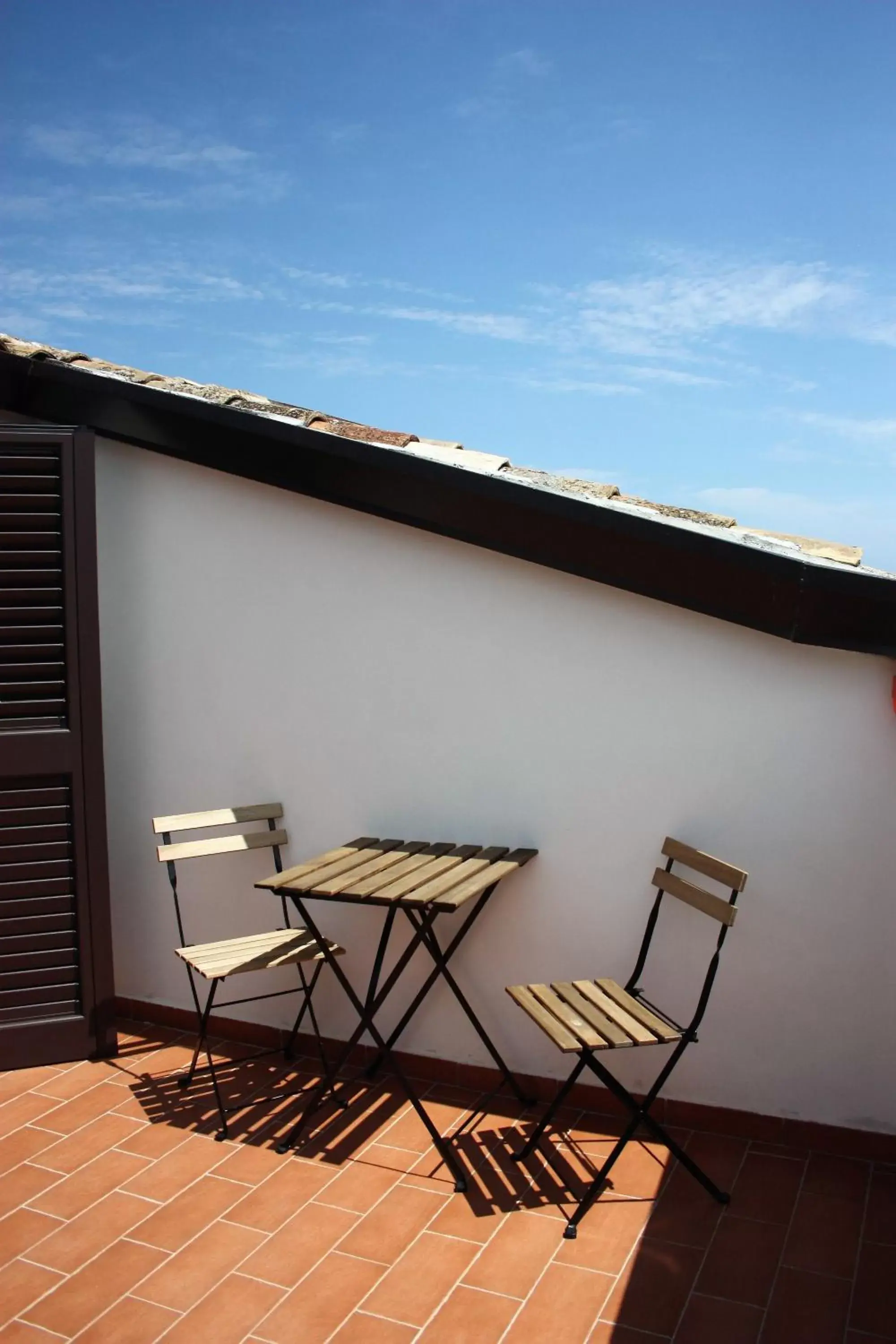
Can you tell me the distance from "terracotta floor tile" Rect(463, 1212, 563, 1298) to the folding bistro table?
0.29 meters

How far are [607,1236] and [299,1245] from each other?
90 cm

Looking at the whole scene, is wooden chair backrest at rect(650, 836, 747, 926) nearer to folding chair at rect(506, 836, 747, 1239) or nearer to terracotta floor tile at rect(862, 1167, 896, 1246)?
folding chair at rect(506, 836, 747, 1239)

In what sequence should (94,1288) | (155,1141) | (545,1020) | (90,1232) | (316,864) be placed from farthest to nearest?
(316,864) < (155,1141) < (545,1020) < (90,1232) < (94,1288)

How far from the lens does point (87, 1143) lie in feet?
13.0

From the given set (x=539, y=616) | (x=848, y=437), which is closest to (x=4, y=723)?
(x=539, y=616)

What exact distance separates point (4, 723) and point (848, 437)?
20.6 metres

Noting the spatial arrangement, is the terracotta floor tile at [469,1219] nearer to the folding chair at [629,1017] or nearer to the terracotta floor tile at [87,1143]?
the folding chair at [629,1017]

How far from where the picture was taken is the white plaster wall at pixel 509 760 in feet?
12.4

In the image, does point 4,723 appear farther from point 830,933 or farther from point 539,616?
point 830,933

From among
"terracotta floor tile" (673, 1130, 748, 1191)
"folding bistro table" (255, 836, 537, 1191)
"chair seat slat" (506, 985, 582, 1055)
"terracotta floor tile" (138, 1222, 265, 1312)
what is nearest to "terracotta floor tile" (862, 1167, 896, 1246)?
"terracotta floor tile" (673, 1130, 748, 1191)

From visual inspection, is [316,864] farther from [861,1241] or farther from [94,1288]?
[861,1241]

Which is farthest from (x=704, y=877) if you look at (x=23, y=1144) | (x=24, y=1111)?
(x=24, y=1111)

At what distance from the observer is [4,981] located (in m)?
4.59

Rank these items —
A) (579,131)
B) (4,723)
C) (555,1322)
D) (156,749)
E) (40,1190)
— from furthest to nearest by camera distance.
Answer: (579,131) < (156,749) < (4,723) < (40,1190) < (555,1322)
